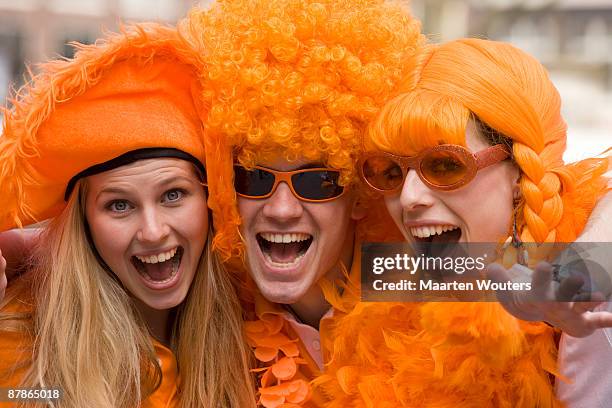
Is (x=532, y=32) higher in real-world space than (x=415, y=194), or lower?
higher

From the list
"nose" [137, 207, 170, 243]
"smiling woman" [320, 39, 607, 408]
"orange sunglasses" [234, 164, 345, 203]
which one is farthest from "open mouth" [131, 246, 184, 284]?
"smiling woman" [320, 39, 607, 408]

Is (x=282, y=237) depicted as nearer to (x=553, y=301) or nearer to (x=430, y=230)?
(x=430, y=230)

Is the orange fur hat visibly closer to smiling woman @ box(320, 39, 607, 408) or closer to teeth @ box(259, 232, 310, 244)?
teeth @ box(259, 232, 310, 244)

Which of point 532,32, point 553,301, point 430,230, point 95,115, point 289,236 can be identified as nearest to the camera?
point 553,301

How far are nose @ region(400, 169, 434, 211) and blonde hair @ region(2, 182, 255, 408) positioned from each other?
726mm

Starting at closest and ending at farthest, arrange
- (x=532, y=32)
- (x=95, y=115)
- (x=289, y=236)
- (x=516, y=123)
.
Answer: (x=516, y=123), (x=95, y=115), (x=289, y=236), (x=532, y=32)

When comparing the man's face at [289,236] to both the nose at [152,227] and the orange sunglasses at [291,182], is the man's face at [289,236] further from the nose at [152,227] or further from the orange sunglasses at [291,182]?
the nose at [152,227]

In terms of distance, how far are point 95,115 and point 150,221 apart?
1.20 ft

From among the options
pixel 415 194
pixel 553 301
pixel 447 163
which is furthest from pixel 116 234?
pixel 553 301

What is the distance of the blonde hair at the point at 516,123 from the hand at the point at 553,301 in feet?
1.06

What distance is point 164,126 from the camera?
233cm

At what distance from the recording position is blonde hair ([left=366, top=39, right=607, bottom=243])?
2014 mm

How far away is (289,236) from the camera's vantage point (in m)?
2.42

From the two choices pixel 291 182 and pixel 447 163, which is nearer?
pixel 447 163
